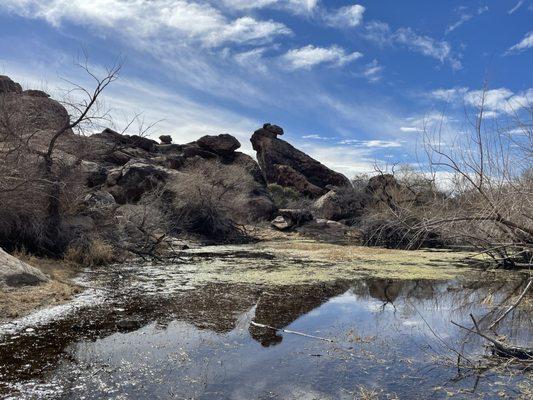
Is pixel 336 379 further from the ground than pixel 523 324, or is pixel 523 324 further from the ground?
pixel 523 324

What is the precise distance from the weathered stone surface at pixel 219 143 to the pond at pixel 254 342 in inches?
1417

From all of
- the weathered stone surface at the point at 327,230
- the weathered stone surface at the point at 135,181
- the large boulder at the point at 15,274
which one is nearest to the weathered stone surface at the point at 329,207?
the weathered stone surface at the point at 327,230

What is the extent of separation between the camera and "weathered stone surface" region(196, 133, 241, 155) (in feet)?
161

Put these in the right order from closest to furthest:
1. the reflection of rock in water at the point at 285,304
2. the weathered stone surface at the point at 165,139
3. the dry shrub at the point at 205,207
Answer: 1. the reflection of rock in water at the point at 285,304
2. the dry shrub at the point at 205,207
3. the weathered stone surface at the point at 165,139

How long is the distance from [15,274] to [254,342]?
5.90 m

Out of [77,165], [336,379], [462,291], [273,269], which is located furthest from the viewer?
[77,165]

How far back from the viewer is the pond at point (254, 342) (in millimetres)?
5809

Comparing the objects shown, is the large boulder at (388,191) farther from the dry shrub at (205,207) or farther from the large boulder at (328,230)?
the dry shrub at (205,207)

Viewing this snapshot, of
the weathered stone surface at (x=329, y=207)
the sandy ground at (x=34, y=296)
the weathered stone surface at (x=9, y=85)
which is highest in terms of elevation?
the weathered stone surface at (x=9, y=85)

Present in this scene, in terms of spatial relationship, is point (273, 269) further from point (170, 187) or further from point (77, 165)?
point (170, 187)

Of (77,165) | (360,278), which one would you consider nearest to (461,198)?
(360,278)

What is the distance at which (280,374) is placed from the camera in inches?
253

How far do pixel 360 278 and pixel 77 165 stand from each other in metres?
11.9

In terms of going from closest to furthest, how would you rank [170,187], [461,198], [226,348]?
1. [226,348]
2. [461,198]
3. [170,187]
